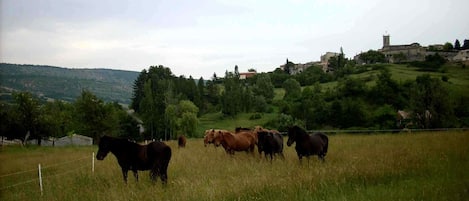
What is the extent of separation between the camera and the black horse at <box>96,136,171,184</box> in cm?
1152

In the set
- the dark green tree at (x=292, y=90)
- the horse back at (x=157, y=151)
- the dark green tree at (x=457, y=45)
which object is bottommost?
the horse back at (x=157, y=151)

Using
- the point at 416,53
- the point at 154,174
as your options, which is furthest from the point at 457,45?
the point at 154,174

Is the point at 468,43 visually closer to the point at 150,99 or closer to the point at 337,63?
the point at 337,63

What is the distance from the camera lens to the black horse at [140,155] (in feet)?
37.8

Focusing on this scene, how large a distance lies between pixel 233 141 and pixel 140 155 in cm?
735

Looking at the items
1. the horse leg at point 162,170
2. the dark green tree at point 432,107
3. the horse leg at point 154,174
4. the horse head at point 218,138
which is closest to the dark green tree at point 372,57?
the dark green tree at point 432,107

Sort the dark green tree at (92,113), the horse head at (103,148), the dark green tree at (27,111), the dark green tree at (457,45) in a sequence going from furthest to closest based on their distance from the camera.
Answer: the dark green tree at (457,45)
the dark green tree at (92,113)
the dark green tree at (27,111)
the horse head at (103,148)

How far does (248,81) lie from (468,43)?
91179 mm

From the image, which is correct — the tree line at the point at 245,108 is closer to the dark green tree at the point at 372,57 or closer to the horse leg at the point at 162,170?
the dark green tree at the point at 372,57

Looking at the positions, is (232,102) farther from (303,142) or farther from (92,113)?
(303,142)

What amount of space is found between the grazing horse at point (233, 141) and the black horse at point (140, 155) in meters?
6.88

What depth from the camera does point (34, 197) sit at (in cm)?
1145

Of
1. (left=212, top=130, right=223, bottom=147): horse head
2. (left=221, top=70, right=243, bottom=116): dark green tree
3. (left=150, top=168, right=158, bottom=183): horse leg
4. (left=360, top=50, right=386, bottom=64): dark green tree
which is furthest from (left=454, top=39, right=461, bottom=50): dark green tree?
(left=150, top=168, right=158, bottom=183): horse leg

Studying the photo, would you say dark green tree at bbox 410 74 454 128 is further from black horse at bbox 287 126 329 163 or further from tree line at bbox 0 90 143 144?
tree line at bbox 0 90 143 144
